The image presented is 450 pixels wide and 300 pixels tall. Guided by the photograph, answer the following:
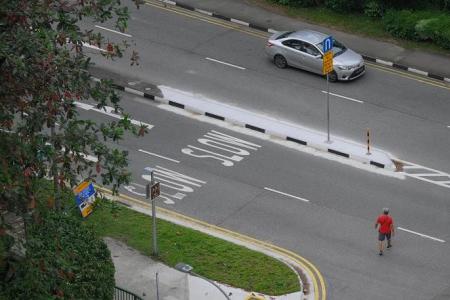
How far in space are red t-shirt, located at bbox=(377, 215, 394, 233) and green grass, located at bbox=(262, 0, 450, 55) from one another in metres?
13.1

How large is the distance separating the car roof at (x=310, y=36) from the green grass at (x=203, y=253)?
A: 34.7ft

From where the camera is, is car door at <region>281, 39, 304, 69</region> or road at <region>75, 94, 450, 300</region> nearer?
road at <region>75, 94, 450, 300</region>

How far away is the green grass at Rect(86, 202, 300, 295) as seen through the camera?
84.3 ft

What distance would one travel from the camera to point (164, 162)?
31344 mm

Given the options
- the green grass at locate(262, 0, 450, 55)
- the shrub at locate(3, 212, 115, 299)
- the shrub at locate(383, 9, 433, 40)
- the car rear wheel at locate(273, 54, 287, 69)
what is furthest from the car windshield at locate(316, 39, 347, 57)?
the shrub at locate(3, 212, 115, 299)

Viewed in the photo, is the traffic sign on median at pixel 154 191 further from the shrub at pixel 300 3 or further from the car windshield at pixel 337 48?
the shrub at pixel 300 3

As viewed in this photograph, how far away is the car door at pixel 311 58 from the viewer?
3616 centimetres

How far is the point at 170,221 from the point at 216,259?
7.84 feet

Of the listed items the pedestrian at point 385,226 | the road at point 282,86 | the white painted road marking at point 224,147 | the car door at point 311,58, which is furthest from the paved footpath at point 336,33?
the pedestrian at point 385,226

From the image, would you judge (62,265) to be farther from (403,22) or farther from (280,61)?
(403,22)

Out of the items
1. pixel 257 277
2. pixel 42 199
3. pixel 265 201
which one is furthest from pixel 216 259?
pixel 42 199

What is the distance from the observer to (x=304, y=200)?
29.6 meters

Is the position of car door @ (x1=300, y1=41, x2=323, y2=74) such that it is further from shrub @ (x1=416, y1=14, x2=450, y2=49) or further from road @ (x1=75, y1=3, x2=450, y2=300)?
shrub @ (x1=416, y1=14, x2=450, y2=49)

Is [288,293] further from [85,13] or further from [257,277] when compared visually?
[85,13]
